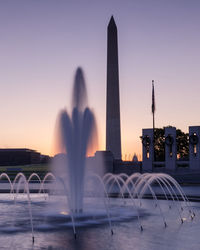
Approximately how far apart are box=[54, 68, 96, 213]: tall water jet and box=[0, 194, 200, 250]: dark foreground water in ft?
3.01

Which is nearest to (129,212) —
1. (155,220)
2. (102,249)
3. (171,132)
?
(155,220)

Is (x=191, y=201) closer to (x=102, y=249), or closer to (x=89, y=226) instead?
(x=89, y=226)

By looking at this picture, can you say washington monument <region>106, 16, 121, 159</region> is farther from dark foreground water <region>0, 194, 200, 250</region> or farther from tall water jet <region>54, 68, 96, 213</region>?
dark foreground water <region>0, 194, 200, 250</region>

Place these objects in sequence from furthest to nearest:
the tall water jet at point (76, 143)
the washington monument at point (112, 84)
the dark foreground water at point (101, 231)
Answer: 1. the washington monument at point (112, 84)
2. the tall water jet at point (76, 143)
3. the dark foreground water at point (101, 231)

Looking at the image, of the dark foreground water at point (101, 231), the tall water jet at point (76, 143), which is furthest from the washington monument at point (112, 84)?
the dark foreground water at point (101, 231)

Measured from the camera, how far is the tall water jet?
16.1m

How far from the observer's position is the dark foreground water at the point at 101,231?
10.2 m

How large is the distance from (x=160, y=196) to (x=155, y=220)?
8.78 m

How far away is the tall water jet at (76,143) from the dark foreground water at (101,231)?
0.92m

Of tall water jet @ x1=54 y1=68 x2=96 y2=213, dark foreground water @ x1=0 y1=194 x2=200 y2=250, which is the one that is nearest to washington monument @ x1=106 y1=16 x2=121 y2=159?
tall water jet @ x1=54 y1=68 x2=96 y2=213

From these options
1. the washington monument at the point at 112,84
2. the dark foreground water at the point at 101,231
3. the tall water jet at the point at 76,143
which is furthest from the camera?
the washington monument at the point at 112,84

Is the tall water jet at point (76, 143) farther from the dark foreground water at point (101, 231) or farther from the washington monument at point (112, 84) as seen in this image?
the washington monument at point (112, 84)

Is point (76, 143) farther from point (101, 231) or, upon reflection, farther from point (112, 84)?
point (112, 84)

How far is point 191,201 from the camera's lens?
21.3 metres
